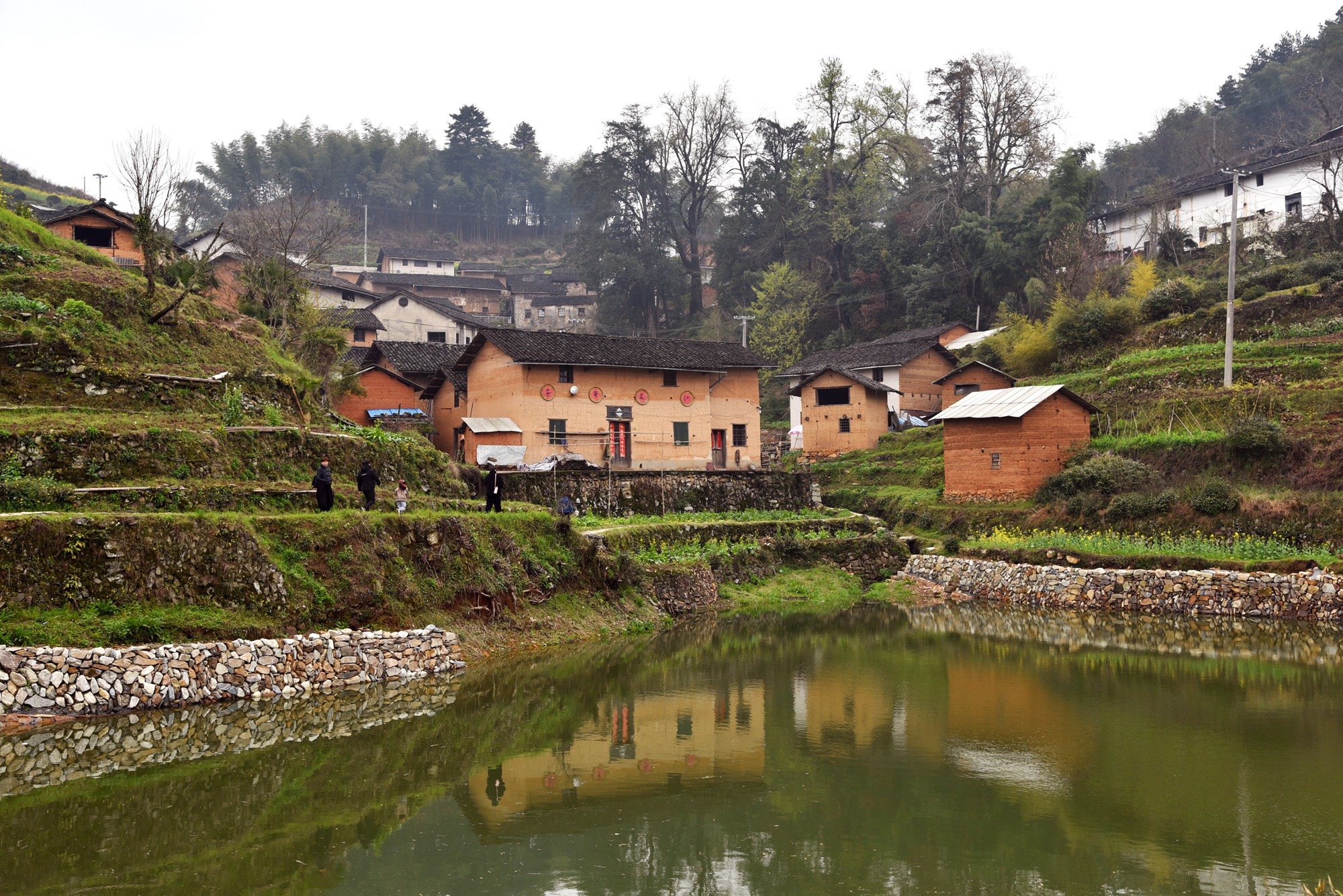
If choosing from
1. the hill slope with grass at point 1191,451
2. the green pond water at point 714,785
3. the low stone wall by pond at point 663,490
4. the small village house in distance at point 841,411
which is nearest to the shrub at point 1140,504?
the hill slope with grass at point 1191,451

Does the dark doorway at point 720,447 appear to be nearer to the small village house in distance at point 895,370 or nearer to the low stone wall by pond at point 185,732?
the small village house in distance at point 895,370

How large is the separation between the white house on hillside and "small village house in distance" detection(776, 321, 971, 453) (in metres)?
15.9

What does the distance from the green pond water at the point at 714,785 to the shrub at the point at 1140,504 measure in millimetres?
9732

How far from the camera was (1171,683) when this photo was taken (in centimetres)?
1906

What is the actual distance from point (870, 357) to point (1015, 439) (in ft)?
54.5

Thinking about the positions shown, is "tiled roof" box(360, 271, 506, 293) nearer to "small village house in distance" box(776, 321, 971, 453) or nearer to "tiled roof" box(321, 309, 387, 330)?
"tiled roof" box(321, 309, 387, 330)

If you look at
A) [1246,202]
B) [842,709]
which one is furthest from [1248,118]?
[842,709]

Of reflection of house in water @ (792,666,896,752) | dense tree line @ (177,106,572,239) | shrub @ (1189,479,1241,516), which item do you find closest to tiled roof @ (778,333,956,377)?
shrub @ (1189,479,1241,516)

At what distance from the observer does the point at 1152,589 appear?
27.2 metres

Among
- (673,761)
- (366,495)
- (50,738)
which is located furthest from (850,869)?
(366,495)

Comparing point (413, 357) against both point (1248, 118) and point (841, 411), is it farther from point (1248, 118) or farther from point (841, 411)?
point (1248, 118)

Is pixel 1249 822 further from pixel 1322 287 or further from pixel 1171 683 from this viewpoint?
pixel 1322 287

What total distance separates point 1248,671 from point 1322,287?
27.8m

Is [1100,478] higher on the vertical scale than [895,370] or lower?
lower
